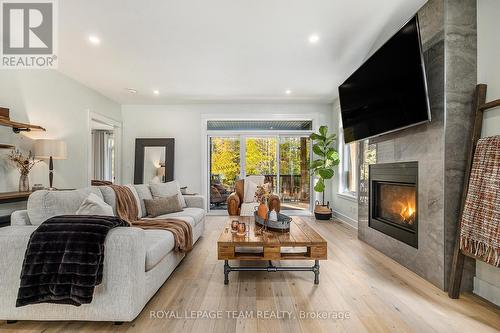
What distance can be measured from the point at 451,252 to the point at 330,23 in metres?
2.50

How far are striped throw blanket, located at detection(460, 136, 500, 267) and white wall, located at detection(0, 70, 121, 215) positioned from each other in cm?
478

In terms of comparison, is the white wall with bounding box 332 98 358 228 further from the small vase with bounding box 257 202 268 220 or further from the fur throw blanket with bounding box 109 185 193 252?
the fur throw blanket with bounding box 109 185 193 252

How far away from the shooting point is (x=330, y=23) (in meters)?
2.66

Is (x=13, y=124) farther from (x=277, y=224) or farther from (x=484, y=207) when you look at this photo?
(x=484, y=207)

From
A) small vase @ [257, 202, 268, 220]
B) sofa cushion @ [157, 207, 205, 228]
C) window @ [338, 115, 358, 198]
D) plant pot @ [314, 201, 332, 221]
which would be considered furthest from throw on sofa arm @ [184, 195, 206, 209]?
window @ [338, 115, 358, 198]

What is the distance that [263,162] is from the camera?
5.86m

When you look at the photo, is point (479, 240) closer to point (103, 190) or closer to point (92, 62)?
point (103, 190)

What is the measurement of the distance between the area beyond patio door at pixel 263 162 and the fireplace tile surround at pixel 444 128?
11.4ft

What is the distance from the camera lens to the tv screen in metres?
2.21

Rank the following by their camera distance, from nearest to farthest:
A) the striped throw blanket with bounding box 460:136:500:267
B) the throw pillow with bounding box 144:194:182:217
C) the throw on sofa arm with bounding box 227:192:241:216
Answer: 1. the striped throw blanket with bounding box 460:136:500:267
2. the throw pillow with bounding box 144:194:182:217
3. the throw on sofa arm with bounding box 227:192:241:216

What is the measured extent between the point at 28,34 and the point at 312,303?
4146mm

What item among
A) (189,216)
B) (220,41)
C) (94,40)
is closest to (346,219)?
(189,216)

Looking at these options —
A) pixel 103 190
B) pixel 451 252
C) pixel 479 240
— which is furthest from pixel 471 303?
pixel 103 190

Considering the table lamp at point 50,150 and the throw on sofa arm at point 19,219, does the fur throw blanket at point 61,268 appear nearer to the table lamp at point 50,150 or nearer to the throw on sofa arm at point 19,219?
the throw on sofa arm at point 19,219
